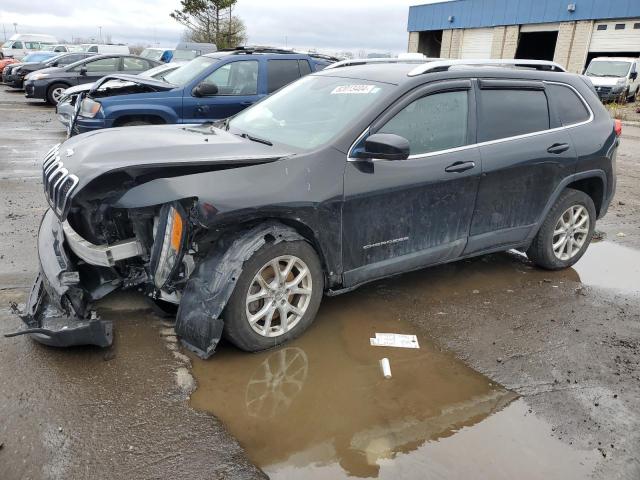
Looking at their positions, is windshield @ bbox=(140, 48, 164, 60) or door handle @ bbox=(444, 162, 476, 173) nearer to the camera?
door handle @ bbox=(444, 162, 476, 173)

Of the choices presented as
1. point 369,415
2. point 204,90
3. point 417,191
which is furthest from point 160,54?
point 369,415

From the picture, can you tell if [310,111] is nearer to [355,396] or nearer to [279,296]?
[279,296]

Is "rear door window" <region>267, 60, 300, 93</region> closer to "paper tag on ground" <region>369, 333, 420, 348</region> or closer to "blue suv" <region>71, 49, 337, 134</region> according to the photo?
"blue suv" <region>71, 49, 337, 134</region>

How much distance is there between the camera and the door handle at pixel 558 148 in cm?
443

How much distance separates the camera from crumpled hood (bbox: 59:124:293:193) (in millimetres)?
3049

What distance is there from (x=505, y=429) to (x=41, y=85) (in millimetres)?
17220

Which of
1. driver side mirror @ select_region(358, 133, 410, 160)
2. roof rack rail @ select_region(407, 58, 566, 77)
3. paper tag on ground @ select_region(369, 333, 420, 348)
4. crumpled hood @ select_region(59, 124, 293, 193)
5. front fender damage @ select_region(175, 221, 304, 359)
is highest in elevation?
roof rack rail @ select_region(407, 58, 566, 77)

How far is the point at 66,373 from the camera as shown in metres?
3.03

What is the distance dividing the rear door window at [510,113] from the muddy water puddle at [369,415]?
6.00 ft

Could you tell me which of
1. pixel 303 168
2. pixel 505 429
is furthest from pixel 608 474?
pixel 303 168

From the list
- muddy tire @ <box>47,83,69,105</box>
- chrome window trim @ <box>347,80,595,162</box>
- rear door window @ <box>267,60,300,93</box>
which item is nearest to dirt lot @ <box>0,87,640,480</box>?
chrome window trim @ <box>347,80,595,162</box>

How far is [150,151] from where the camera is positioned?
320 cm

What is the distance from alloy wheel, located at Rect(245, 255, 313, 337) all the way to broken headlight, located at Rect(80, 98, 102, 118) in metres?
5.68

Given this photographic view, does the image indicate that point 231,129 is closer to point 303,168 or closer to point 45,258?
point 303,168
